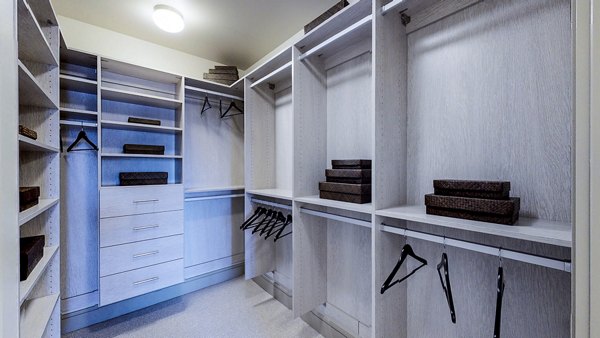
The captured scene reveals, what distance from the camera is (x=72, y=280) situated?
2.07 metres

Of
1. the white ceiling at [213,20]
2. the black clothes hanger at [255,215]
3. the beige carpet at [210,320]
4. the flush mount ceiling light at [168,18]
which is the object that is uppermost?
the white ceiling at [213,20]

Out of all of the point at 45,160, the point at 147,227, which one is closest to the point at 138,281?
the point at 147,227

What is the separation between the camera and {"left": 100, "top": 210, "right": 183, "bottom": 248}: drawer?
1926 millimetres

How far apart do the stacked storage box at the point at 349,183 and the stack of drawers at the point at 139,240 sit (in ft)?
4.90

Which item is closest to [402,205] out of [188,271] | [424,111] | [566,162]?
[424,111]

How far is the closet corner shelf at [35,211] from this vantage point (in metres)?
0.96

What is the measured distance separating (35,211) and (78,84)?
51.3 inches

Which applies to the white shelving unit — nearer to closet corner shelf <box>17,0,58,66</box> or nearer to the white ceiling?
closet corner shelf <box>17,0,58,66</box>

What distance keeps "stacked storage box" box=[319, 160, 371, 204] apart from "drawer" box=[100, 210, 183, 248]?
4.87 ft

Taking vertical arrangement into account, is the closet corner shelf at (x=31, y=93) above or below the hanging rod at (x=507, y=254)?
above

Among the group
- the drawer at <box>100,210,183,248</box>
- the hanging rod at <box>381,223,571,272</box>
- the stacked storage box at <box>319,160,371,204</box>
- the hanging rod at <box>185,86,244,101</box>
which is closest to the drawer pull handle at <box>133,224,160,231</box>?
the drawer at <box>100,210,183,248</box>

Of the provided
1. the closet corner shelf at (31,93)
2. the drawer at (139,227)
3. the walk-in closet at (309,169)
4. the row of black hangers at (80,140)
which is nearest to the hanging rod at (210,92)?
the walk-in closet at (309,169)

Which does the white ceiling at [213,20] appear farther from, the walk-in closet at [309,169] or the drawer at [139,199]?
the drawer at [139,199]

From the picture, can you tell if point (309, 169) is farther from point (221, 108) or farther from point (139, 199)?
point (221, 108)
